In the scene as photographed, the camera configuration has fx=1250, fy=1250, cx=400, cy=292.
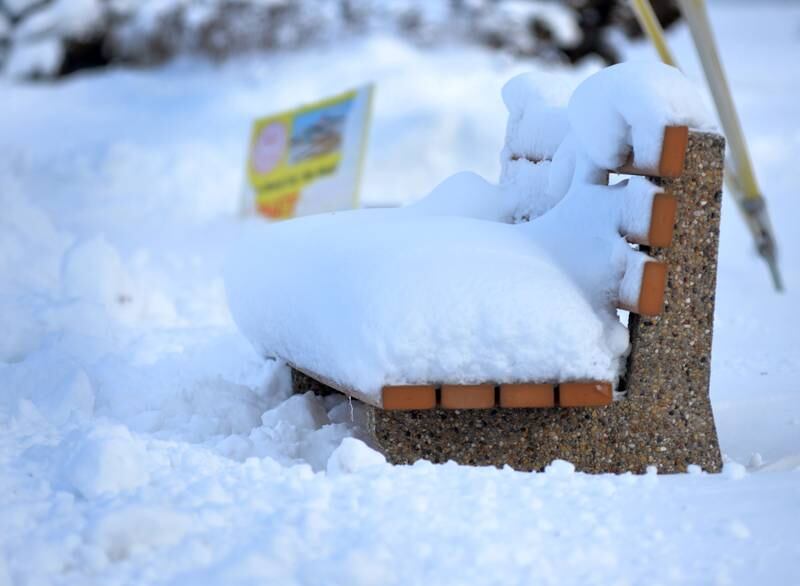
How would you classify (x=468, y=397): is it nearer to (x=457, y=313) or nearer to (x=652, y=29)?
(x=457, y=313)

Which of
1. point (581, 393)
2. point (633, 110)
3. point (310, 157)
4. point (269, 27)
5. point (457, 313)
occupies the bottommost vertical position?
point (269, 27)

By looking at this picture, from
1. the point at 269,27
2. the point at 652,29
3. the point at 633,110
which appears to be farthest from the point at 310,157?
the point at 269,27

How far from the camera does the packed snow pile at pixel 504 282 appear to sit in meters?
2.90

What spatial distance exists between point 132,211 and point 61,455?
21.1 feet

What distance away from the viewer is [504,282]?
2.94m

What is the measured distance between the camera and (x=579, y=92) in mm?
3217

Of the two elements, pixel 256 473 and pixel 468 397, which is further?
pixel 468 397

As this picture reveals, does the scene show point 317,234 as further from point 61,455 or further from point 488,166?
point 488,166

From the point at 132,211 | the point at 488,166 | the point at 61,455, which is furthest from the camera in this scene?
the point at 488,166

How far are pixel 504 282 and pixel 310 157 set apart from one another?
546cm

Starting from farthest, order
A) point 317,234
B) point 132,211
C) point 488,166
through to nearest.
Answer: point 488,166 → point 132,211 → point 317,234

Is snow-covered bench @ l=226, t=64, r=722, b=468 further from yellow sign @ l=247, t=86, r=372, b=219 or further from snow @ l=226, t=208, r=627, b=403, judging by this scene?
yellow sign @ l=247, t=86, r=372, b=219

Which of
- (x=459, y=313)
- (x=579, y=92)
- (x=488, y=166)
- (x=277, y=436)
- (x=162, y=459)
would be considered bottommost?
(x=488, y=166)

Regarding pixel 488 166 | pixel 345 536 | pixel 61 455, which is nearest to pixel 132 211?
pixel 488 166
